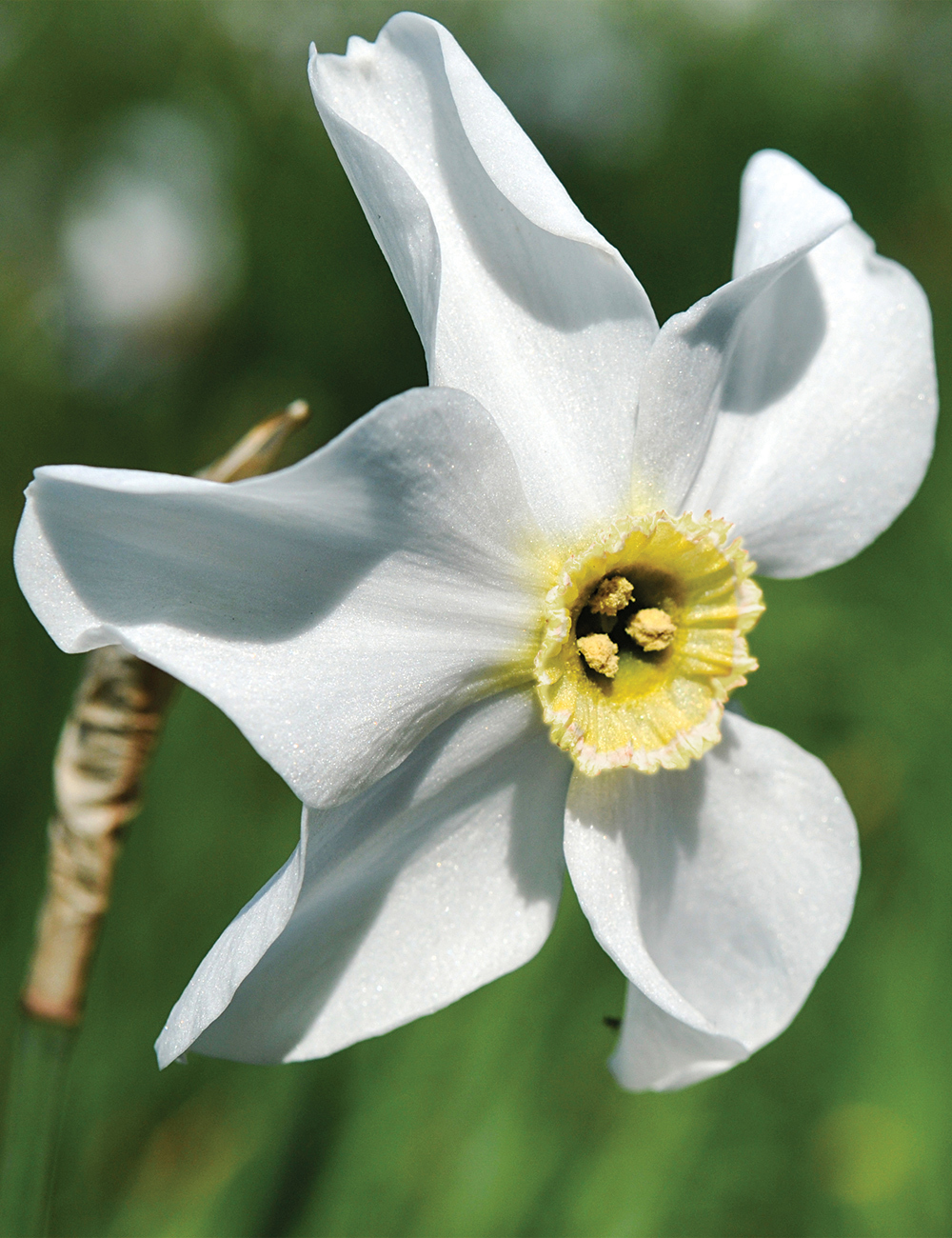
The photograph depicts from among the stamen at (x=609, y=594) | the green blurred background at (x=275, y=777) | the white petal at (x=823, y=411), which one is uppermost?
the white petal at (x=823, y=411)

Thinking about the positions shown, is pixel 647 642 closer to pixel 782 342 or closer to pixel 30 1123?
pixel 782 342

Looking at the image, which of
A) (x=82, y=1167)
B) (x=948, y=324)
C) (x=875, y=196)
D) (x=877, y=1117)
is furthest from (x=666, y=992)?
(x=875, y=196)

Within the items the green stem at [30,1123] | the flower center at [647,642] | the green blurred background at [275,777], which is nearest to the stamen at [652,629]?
the flower center at [647,642]

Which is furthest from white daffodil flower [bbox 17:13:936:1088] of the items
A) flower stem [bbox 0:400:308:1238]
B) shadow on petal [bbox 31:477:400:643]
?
flower stem [bbox 0:400:308:1238]

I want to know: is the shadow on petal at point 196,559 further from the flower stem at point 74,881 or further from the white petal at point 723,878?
the white petal at point 723,878

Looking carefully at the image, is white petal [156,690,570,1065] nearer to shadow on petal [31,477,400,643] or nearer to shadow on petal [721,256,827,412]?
shadow on petal [31,477,400,643]
